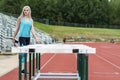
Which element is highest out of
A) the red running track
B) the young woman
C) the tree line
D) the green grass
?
the tree line

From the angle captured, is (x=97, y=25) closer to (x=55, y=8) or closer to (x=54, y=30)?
(x=55, y=8)

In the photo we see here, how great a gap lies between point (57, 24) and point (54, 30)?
18.3 m

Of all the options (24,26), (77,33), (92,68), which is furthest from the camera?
(77,33)

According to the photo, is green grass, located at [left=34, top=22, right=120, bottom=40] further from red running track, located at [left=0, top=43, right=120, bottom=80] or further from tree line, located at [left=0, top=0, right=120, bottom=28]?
red running track, located at [left=0, top=43, right=120, bottom=80]

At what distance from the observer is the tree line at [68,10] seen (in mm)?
113438

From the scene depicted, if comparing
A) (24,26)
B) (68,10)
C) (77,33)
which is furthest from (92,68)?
(68,10)

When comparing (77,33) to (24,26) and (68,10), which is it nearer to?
(68,10)

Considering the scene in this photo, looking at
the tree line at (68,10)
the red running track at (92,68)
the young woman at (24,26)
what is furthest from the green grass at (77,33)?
the young woman at (24,26)

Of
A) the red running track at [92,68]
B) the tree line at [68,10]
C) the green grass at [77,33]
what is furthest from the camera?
the tree line at [68,10]

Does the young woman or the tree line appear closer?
the young woman

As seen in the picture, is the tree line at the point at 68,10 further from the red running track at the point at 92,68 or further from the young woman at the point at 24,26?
the young woman at the point at 24,26

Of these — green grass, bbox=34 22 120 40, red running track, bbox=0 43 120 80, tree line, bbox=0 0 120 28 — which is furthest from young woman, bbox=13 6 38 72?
tree line, bbox=0 0 120 28

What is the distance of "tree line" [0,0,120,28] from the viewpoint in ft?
372

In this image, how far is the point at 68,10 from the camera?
117 metres
